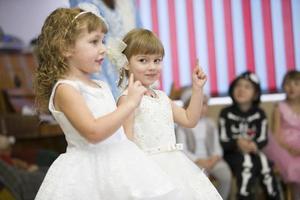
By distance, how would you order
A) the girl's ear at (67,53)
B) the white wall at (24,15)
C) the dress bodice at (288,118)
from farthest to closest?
1. the white wall at (24,15)
2. the dress bodice at (288,118)
3. the girl's ear at (67,53)

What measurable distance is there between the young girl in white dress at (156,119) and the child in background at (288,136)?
2437 mm

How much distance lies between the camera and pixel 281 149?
4.71m

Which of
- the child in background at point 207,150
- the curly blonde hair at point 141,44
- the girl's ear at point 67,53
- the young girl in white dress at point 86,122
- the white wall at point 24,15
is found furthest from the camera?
the white wall at point 24,15

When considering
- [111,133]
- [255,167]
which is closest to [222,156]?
[255,167]

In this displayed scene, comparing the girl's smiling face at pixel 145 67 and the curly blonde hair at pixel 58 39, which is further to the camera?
the girl's smiling face at pixel 145 67

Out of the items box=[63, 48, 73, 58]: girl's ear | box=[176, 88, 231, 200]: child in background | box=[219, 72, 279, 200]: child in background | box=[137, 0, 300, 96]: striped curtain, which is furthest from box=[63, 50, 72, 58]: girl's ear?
box=[137, 0, 300, 96]: striped curtain

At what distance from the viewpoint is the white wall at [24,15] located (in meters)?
5.49

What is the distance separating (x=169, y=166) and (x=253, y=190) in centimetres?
242

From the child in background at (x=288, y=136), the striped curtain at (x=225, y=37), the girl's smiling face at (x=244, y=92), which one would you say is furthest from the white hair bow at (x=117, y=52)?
the striped curtain at (x=225, y=37)

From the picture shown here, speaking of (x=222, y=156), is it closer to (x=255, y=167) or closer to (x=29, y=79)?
(x=255, y=167)

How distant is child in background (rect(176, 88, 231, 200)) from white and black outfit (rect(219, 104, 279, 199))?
3.1 inches

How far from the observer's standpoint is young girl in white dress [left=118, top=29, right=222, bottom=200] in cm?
219

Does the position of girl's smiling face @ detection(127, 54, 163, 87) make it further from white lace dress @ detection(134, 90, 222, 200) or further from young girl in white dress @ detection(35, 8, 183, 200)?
young girl in white dress @ detection(35, 8, 183, 200)

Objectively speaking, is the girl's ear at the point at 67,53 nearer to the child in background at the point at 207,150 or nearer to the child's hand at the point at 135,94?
the child's hand at the point at 135,94
